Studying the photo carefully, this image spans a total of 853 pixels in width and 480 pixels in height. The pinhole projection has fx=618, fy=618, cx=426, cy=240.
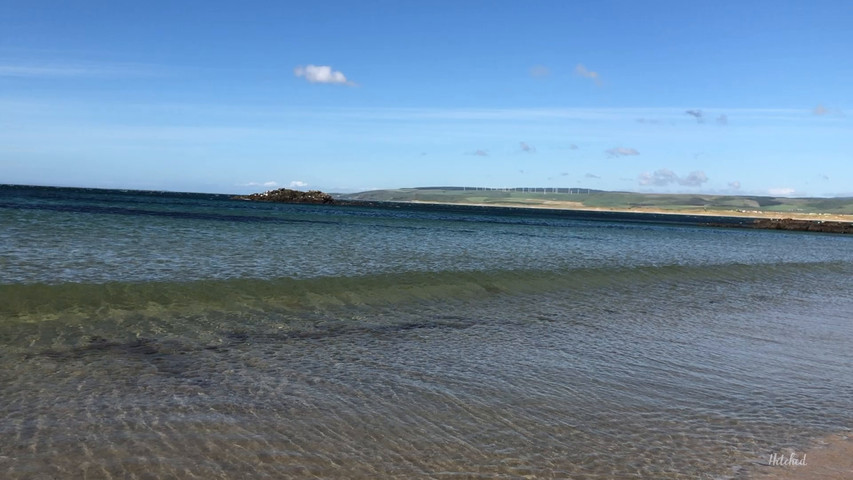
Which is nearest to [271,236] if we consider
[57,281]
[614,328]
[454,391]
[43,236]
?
[43,236]

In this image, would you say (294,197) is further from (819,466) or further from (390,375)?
(819,466)

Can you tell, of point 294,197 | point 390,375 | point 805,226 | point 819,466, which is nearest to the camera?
point 819,466

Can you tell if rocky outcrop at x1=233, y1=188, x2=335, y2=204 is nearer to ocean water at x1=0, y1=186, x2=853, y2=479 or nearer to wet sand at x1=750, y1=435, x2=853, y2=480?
ocean water at x1=0, y1=186, x2=853, y2=479

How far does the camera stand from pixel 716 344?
11.8 metres

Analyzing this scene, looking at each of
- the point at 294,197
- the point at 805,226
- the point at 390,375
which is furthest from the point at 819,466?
the point at 294,197

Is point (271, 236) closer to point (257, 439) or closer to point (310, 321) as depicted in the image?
point (310, 321)

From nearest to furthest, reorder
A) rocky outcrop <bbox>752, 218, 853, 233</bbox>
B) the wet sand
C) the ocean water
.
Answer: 1. the wet sand
2. the ocean water
3. rocky outcrop <bbox>752, 218, 853, 233</bbox>

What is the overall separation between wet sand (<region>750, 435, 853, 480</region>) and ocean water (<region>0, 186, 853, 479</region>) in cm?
22

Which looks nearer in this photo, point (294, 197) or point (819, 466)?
point (819, 466)

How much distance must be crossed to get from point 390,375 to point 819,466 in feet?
16.9

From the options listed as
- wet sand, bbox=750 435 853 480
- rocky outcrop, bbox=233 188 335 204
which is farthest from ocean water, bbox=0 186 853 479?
rocky outcrop, bbox=233 188 335 204

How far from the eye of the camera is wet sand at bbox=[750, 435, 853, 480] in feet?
19.0

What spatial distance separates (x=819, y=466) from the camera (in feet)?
19.7

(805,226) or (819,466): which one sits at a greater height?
(805,226)
